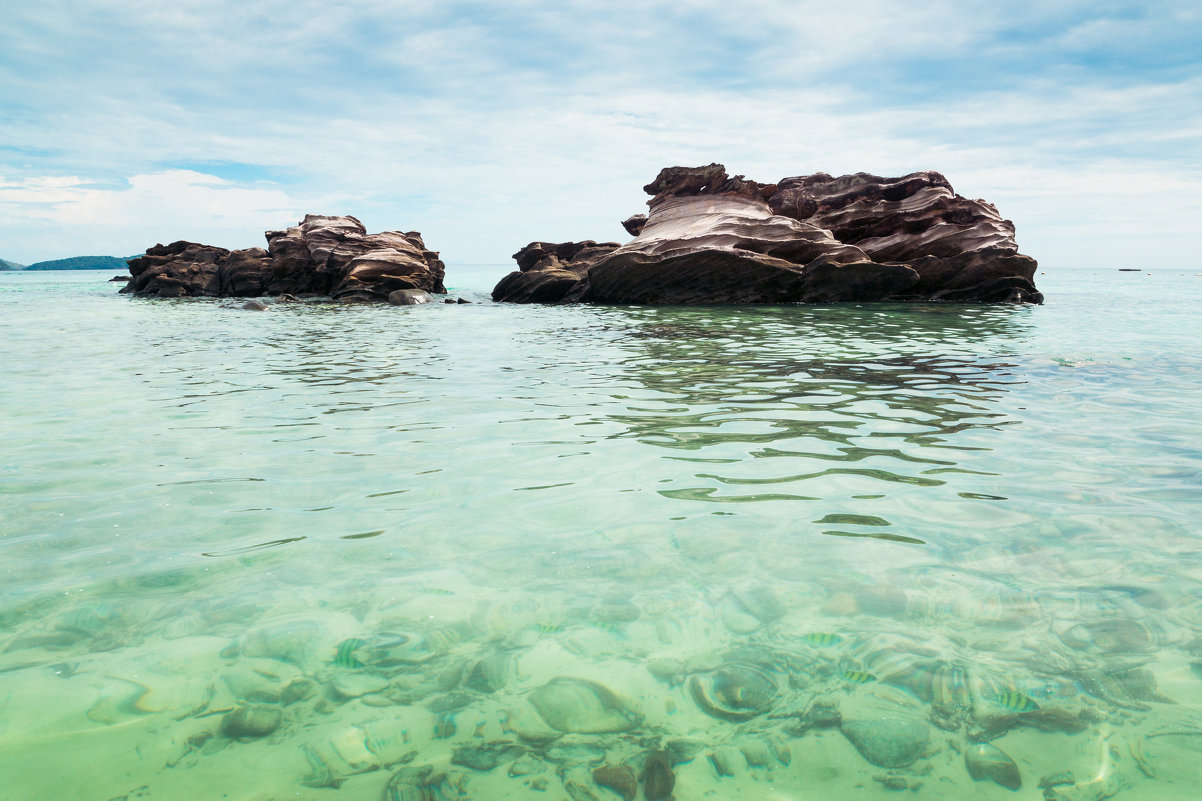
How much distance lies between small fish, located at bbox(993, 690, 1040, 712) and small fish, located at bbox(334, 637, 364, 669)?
8.22 ft

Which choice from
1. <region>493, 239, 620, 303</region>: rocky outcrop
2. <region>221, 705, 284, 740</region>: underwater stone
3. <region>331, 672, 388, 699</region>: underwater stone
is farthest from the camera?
<region>493, 239, 620, 303</region>: rocky outcrop

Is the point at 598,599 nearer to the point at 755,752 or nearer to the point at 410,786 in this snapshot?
the point at 755,752

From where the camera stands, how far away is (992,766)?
2.21m

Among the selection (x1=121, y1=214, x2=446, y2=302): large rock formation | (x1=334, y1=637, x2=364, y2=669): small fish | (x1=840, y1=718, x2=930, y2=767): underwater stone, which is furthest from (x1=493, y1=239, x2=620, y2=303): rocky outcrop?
(x1=840, y1=718, x2=930, y2=767): underwater stone

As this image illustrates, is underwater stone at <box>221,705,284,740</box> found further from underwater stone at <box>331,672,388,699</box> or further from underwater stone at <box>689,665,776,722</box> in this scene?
underwater stone at <box>689,665,776,722</box>

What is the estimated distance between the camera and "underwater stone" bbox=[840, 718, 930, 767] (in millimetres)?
2266

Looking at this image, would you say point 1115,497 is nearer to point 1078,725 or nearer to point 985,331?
point 1078,725

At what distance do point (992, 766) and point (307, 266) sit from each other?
48.9 metres

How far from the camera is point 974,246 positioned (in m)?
29.0

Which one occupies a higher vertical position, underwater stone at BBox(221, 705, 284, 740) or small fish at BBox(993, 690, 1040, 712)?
small fish at BBox(993, 690, 1040, 712)

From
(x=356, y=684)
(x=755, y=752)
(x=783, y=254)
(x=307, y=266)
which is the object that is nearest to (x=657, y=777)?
(x=755, y=752)

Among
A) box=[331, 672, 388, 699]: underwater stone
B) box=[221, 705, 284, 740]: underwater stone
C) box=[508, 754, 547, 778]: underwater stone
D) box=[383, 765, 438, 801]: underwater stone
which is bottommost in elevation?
box=[383, 765, 438, 801]: underwater stone

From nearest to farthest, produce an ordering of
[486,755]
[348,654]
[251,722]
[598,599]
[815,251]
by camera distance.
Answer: [486,755] → [251,722] → [348,654] → [598,599] → [815,251]

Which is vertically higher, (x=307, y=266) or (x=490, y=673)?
(x=307, y=266)
